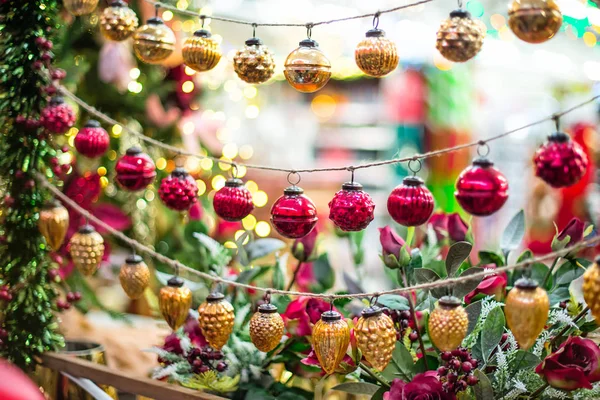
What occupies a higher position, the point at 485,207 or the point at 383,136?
the point at 383,136

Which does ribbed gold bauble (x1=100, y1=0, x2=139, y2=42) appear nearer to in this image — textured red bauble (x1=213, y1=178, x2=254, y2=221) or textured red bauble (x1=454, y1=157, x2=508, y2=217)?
textured red bauble (x1=213, y1=178, x2=254, y2=221)

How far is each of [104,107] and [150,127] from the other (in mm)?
115

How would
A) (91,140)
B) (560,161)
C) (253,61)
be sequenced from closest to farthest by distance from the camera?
(560,161)
(253,61)
(91,140)

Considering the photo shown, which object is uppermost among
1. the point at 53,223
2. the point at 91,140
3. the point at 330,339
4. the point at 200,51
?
the point at 200,51

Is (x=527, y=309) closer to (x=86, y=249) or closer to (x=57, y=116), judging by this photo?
(x=86, y=249)

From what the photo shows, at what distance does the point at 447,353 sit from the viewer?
780 mm

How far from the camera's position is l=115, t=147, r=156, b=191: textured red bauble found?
2.97 feet

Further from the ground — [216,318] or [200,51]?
[200,51]

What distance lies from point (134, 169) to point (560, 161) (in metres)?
0.52

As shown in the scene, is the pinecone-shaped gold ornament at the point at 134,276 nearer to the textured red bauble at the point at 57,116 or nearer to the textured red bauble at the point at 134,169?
the textured red bauble at the point at 134,169

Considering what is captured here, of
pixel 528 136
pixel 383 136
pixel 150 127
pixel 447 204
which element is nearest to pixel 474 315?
pixel 150 127

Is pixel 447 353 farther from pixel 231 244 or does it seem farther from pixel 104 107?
pixel 104 107

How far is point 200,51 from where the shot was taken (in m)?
0.90

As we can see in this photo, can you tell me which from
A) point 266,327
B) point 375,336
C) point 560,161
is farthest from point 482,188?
point 266,327
